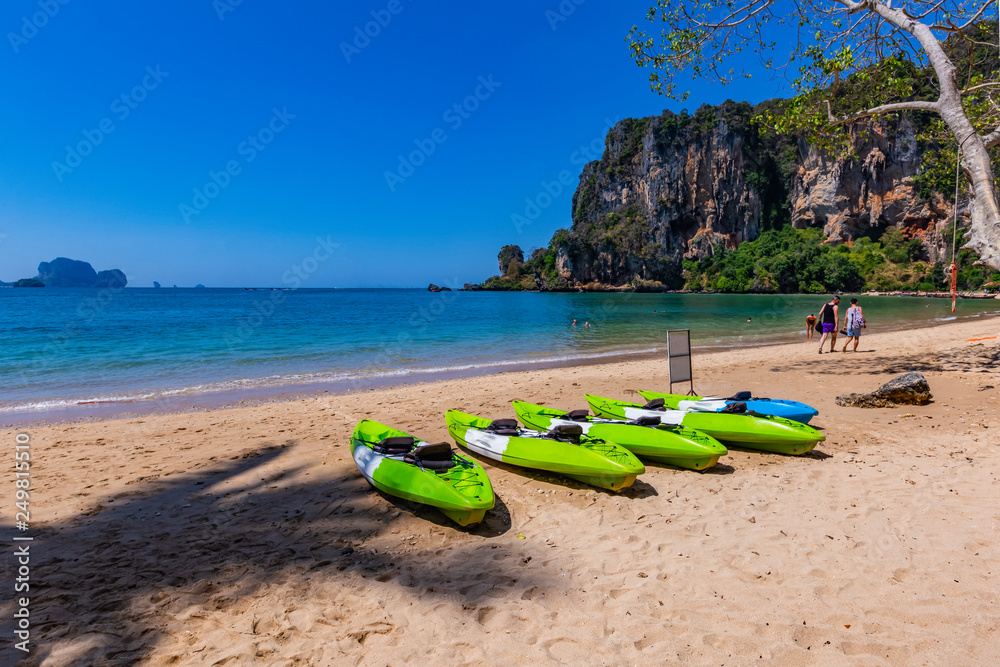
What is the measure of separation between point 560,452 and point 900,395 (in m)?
6.69

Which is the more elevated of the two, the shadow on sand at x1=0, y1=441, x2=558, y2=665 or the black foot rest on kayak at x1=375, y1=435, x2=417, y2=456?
the black foot rest on kayak at x1=375, y1=435, x2=417, y2=456

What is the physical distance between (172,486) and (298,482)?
4.96ft

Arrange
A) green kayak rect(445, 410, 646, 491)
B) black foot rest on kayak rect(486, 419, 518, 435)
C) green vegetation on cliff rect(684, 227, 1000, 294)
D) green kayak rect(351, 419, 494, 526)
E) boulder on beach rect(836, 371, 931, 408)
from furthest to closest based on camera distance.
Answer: green vegetation on cliff rect(684, 227, 1000, 294), boulder on beach rect(836, 371, 931, 408), black foot rest on kayak rect(486, 419, 518, 435), green kayak rect(445, 410, 646, 491), green kayak rect(351, 419, 494, 526)

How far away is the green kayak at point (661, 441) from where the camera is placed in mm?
5586

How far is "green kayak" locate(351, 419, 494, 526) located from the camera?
173 inches

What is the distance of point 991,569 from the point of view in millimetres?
3402

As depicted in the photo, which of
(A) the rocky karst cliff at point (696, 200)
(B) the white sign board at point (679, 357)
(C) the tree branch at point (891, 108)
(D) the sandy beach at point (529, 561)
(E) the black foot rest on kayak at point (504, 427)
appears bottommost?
(D) the sandy beach at point (529, 561)

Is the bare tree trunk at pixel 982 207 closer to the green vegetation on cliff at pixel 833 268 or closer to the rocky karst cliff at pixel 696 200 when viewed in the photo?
the green vegetation on cliff at pixel 833 268

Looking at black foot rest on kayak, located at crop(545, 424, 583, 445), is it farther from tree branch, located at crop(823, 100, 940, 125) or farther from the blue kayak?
tree branch, located at crop(823, 100, 940, 125)

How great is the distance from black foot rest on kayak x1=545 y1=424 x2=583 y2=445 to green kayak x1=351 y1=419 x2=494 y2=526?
1.10 meters

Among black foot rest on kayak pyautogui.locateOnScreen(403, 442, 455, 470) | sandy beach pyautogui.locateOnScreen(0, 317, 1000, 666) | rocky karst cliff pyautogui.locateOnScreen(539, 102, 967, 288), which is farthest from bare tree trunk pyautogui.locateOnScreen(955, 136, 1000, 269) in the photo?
rocky karst cliff pyautogui.locateOnScreen(539, 102, 967, 288)

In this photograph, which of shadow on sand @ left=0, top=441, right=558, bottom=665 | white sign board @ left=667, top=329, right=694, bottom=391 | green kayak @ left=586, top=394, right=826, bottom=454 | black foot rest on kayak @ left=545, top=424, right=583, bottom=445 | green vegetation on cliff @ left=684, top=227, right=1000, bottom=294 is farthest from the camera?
green vegetation on cliff @ left=684, top=227, right=1000, bottom=294

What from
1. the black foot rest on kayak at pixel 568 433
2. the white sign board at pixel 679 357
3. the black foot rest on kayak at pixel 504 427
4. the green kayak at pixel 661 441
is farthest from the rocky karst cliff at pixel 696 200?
the black foot rest on kayak at pixel 568 433

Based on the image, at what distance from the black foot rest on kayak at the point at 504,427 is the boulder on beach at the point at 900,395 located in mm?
6306
